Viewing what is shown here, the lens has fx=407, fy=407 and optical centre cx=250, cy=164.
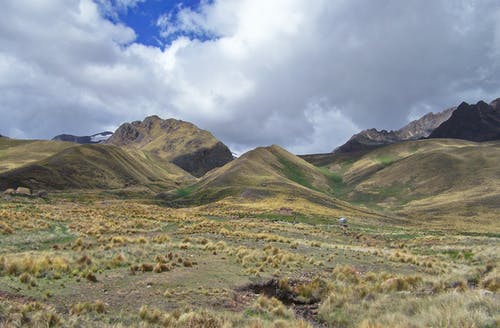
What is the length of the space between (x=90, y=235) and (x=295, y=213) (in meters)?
53.4

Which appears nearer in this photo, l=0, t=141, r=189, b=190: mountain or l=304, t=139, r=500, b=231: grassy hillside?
l=304, t=139, r=500, b=231: grassy hillside

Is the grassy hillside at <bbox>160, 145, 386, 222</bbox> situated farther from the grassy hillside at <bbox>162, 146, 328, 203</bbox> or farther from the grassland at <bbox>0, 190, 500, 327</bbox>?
the grassland at <bbox>0, 190, 500, 327</bbox>

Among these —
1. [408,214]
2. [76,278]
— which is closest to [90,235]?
[76,278]

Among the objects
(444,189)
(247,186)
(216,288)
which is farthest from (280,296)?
(444,189)

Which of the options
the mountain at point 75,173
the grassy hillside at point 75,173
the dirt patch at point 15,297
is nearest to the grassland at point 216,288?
the dirt patch at point 15,297

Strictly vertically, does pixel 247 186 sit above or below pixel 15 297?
above

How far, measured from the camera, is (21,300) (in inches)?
533

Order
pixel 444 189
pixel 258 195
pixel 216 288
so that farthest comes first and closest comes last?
1. pixel 444 189
2. pixel 258 195
3. pixel 216 288


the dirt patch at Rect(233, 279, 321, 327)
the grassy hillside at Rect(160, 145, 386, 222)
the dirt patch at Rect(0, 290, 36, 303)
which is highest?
the grassy hillside at Rect(160, 145, 386, 222)

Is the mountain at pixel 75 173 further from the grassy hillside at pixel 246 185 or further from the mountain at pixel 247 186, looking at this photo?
the mountain at pixel 247 186

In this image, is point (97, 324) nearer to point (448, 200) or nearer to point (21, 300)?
point (21, 300)

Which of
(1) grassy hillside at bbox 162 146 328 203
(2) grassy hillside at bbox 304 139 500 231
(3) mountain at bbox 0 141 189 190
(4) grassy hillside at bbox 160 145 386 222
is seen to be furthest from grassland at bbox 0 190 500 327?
(3) mountain at bbox 0 141 189 190

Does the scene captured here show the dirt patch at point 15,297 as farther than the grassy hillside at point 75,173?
No

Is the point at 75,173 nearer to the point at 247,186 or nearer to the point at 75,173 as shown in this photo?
the point at 75,173
